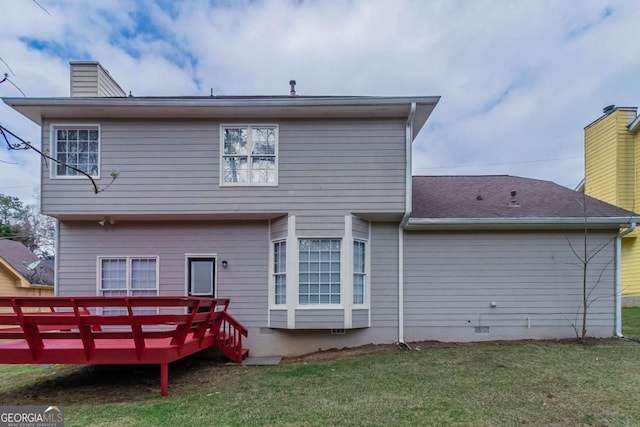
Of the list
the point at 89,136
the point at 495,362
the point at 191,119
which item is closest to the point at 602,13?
the point at 495,362

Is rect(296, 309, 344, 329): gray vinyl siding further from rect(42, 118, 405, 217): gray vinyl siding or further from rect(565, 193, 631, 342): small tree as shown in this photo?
rect(565, 193, 631, 342): small tree

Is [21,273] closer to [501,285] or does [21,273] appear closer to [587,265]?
[501,285]

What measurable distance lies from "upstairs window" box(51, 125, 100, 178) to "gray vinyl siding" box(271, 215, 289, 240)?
146 inches

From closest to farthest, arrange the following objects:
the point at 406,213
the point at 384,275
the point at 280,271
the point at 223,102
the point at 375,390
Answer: the point at 375,390 → the point at 223,102 → the point at 406,213 → the point at 280,271 → the point at 384,275

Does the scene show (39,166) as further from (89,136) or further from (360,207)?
(360,207)

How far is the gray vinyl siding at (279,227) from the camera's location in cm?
791

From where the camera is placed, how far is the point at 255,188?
25.7ft

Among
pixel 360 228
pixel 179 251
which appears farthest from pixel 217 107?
pixel 360 228

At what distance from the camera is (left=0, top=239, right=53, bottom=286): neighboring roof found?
18406 millimetres

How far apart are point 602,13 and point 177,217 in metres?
14.4

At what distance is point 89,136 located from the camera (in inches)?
312

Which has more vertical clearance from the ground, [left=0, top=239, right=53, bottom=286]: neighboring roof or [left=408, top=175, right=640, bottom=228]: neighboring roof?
[left=408, top=175, right=640, bottom=228]: neighboring roof

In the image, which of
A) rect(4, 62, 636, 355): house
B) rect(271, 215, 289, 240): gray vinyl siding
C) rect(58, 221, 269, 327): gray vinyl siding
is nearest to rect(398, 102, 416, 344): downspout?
rect(4, 62, 636, 355): house

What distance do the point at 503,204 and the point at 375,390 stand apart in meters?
5.97
